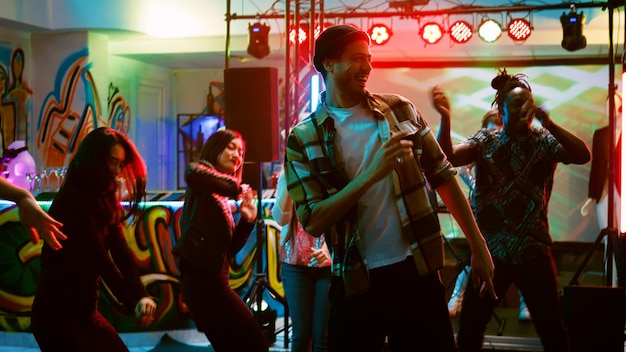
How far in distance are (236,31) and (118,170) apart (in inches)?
371

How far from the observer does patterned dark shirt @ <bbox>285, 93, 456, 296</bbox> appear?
2.35m

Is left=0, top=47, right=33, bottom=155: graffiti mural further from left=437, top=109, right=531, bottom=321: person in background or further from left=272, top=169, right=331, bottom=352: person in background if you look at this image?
left=272, top=169, right=331, bottom=352: person in background

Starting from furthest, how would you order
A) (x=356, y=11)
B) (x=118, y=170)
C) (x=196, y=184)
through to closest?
(x=356, y=11), (x=196, y=184), (x=118, y=170)

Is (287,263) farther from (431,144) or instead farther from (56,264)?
(431,144)

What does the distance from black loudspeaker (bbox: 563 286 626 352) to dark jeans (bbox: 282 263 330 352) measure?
1.39 m

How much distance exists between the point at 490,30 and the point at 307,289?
264 inches

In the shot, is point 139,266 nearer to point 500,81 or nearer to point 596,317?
point 500,81

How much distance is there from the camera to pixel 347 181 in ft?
7.91

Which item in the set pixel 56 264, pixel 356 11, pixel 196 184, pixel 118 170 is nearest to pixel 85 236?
pixel 56 264

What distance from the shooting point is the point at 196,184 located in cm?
416

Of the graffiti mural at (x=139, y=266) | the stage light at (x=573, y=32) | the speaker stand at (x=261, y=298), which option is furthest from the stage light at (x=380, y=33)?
the graffiti mural at (x=139, y=266)

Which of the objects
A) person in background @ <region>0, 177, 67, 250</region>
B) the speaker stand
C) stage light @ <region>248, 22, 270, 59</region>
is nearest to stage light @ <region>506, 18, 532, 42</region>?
stage light @ <region>248, 22, 270, 59</region>

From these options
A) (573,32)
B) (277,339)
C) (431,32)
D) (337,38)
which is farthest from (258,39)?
(337,38)

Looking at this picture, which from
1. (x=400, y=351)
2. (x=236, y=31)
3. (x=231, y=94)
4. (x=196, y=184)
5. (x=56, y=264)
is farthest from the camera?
(x=236, y=31)
